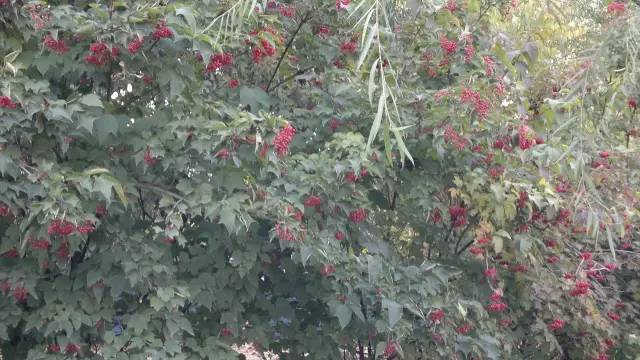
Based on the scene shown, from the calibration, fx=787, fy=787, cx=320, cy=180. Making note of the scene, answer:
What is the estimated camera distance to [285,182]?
3758 millimetres

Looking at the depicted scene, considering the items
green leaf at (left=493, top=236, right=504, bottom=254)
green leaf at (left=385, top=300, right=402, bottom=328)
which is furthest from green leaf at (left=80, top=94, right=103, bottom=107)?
green leaf at (left=493, top=236, right=504, bottom=254)

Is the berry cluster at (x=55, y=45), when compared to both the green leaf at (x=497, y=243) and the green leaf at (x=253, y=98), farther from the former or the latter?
the green leaf at (x=497, y=243)

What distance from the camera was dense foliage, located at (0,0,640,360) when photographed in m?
3.33

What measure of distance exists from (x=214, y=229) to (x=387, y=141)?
1710 mm

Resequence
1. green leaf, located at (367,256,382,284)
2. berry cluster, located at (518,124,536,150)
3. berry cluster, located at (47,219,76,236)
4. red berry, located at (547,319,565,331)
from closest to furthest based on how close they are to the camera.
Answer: berry cluster, located at (47,219,76,236) < green leaf, located at (367,256,382,284) < berry cluster, located at (518,124,536,150) < red berry, located at (547,319,565,331)

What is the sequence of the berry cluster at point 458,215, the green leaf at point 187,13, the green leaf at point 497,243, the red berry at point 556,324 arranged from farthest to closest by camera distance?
the red berry at point 556,324 < the berry cluster at point 458,215 < the green leaf at point 497,243 < the green leaf at point 187,13

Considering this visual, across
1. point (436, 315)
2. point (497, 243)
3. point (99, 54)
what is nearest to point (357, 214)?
point (436, 315)

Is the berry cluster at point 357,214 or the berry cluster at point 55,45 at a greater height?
the berry cluster at point 55,45

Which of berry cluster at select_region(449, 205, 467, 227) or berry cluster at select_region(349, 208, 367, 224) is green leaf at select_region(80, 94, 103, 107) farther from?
berry cluster at select_region(449, 205, 467, 227)

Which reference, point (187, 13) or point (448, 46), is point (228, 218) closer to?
point (187, 13)

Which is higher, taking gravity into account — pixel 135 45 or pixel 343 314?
pixel 135 45

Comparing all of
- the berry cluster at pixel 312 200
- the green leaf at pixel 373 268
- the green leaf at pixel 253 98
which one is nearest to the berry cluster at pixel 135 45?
the green leaf at pixel 253 98

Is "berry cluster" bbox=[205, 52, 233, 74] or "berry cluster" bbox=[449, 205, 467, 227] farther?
"berry cluster" bbox=[449, 205, 467, 227]

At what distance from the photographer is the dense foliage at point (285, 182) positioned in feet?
10.9
